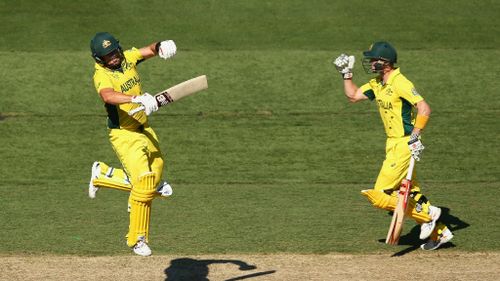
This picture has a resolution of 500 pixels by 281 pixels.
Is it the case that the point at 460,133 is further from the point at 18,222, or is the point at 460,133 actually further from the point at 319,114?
the point at 18,222

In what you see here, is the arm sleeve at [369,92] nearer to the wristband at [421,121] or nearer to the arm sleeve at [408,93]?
the arm sleeve at [408,93]

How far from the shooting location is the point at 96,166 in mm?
12570

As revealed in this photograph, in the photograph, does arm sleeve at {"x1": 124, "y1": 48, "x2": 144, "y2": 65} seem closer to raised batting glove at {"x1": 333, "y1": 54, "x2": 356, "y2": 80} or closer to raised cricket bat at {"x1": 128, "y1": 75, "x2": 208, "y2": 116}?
raised cricket bat at {"x1": 128, "y1": 75, "x2": 208, "y2": 116}

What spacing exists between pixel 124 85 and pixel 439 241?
447cm

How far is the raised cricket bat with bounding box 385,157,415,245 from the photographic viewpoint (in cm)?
1222

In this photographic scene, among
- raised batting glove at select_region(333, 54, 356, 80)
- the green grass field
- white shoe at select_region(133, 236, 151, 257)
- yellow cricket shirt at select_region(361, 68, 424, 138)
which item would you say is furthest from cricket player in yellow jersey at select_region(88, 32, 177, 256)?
yellow cricket shirt at select_region(361, 68, 424, 138)

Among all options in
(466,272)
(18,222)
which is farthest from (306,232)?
(18,222)

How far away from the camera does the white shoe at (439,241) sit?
12742 millimetres

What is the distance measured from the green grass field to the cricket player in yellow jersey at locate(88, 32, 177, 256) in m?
1.62

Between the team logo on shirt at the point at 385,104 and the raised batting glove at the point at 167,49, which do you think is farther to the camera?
the team logo on shirt at the point at 385,104

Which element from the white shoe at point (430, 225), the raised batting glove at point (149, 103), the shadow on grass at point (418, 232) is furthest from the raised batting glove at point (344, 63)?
the raised batting glove at point (149, 103)

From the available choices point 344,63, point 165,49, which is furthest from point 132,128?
point 344,63

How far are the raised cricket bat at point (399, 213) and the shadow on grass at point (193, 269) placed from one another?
60.6 inches

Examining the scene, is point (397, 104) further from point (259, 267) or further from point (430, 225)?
point (259, 267)
